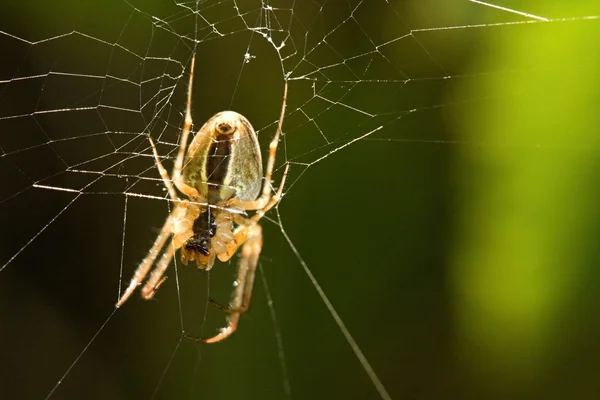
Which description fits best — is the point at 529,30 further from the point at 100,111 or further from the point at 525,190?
the point at 100,111

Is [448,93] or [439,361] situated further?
[439,361]

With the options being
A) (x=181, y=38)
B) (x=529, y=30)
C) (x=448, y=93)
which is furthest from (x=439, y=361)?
(x=181, y=38)

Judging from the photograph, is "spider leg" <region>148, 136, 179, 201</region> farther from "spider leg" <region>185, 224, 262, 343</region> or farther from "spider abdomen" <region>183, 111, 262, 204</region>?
"spider leg" <region>185, 224, 262, 343</region>

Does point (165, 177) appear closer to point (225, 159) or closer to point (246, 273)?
point (225, 159)

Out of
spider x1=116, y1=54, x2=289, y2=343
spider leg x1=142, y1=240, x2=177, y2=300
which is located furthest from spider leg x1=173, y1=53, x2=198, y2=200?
spider leg x1=142, y1=240, x2=177, y2=300

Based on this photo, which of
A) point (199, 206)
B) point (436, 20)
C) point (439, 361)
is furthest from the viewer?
point (439, 361)
